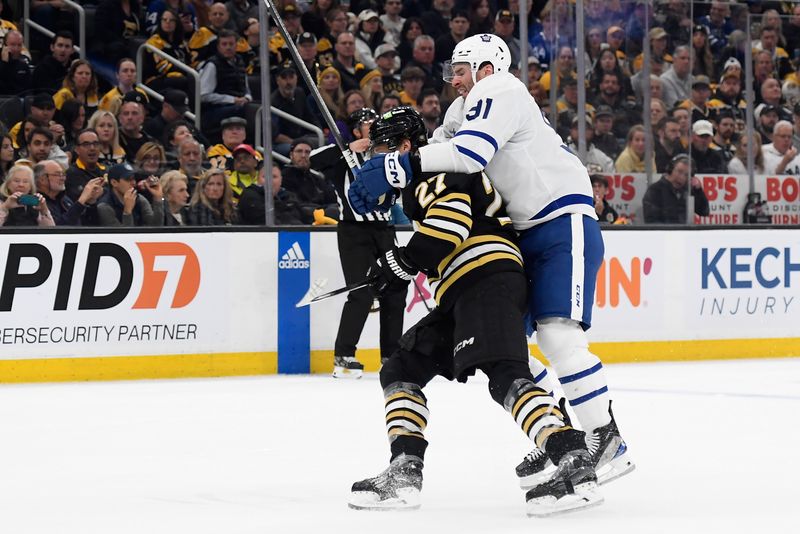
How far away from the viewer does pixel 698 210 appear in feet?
29.3

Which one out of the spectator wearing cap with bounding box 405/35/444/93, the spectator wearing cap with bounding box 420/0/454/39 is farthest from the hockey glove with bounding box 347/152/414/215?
the spectator wearing cap with bounding box 420/0/454/39

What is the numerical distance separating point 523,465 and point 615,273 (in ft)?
15.4

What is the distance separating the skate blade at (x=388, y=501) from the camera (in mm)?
3551

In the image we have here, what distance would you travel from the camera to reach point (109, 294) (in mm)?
7336

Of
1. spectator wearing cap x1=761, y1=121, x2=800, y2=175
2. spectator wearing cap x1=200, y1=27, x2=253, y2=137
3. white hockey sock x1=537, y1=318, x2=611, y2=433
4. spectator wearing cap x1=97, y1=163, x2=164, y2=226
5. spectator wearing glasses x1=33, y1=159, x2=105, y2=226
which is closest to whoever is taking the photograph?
white hockey sock x1=537, y1=318, x2=611, y2=433

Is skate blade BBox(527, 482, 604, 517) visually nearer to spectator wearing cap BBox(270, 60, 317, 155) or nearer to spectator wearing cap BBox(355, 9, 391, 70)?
spectator wearing cap BBox(270, 60, 317, 155)

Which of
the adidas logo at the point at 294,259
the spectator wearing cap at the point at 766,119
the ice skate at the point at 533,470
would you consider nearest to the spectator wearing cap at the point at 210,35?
the adidas logo at the point at 294,259

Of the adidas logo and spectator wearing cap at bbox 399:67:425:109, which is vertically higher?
spectator wearing cap at bbox 399:67:425:109

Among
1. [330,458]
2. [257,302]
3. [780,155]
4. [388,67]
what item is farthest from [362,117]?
[780,155]

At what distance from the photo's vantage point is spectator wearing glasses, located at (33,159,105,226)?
288 inches

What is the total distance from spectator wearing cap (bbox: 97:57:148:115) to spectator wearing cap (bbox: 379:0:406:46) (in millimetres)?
2113

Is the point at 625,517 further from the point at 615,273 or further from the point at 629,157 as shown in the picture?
the point at 629,157

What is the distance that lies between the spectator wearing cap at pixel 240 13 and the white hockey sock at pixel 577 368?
17.7 feet

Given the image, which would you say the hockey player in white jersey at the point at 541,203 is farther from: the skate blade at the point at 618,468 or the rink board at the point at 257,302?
the rink board at the point at 257,302
